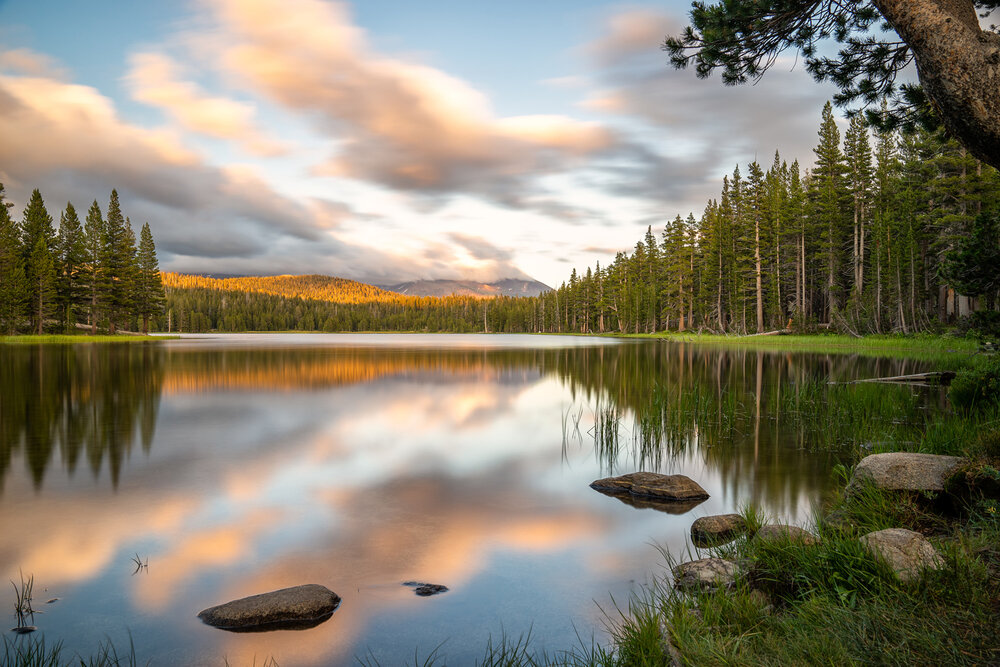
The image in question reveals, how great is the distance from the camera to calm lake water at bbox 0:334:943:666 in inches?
189

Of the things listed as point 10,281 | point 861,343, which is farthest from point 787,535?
point 10,281

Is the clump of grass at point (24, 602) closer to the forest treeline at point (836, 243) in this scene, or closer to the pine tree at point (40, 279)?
the forest treeline at point (836, 243)

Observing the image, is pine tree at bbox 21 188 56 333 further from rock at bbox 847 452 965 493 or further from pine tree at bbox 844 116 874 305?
pine tree at bbox 844 116 874 305

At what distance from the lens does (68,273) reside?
68875mm

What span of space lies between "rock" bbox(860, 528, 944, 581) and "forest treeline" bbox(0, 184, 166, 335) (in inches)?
2745

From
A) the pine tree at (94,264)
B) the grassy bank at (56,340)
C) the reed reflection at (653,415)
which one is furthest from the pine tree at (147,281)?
the reed reflection at (653,415)

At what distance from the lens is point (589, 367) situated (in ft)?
104

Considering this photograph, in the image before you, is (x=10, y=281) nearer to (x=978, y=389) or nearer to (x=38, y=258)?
(x=38, y=258)

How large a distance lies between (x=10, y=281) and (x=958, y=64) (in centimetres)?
7120

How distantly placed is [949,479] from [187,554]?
27.0 ft

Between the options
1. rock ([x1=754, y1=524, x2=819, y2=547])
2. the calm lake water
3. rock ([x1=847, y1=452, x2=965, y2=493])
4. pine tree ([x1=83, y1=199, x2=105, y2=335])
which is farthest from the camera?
pine tree ([x1=83, y1=199, x2=105, y2=335])

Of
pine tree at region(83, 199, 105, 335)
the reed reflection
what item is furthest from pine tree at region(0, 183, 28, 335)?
the reed reflection

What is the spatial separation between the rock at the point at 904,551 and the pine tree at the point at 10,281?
6963cm

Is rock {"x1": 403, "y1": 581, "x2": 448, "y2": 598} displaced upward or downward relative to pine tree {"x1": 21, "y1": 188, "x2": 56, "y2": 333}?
downward
